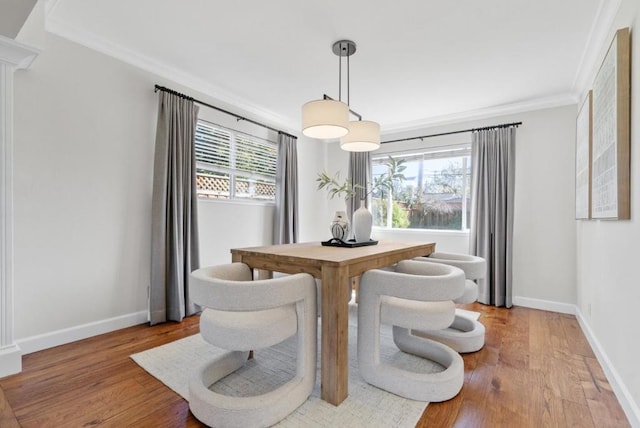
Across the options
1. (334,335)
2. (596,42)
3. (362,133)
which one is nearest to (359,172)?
(362,133)

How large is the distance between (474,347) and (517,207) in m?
2.13

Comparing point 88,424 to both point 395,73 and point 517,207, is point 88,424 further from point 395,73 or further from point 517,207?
point 517,207

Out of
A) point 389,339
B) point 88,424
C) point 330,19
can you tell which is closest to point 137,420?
point 88,424

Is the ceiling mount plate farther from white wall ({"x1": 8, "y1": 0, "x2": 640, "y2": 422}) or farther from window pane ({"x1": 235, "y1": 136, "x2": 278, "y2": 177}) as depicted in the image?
window pane ({"x1": 235, "y1": 136, "x2": 278, "y2": 177})

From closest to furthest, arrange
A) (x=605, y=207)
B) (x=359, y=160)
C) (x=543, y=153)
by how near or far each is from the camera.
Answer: (x=605, y=207)
(x=543, y=153)
(x=359, y=160)

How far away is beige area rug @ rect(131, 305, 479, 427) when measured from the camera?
153 centimetres

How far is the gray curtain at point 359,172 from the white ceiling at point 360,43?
124 cm

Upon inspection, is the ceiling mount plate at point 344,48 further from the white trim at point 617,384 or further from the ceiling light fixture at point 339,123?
the white trim at point 617,384

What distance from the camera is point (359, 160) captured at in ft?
15.7

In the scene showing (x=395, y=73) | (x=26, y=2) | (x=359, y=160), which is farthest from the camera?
(x=359, y=160)

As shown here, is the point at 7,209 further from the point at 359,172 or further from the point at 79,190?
the point at 359,172

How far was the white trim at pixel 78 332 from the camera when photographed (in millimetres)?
2237

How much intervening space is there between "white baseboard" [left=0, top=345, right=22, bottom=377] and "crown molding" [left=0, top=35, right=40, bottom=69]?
1.79m

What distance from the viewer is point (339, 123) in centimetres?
213
